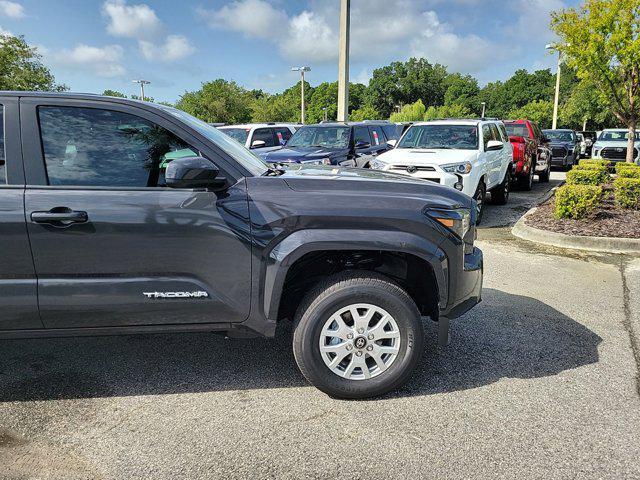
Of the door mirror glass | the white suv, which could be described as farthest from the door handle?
the door mirror glass

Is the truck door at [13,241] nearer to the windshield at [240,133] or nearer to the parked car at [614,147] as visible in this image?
the windshield at [240,133]

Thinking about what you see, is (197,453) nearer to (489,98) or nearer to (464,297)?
(464,297)

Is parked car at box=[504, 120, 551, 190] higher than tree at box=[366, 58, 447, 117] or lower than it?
lower

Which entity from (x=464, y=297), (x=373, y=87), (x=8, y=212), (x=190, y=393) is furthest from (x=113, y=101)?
(x=373, y=87)

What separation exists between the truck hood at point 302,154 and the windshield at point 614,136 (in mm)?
14413

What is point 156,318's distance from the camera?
3.07 m

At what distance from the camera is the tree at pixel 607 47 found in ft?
41.2

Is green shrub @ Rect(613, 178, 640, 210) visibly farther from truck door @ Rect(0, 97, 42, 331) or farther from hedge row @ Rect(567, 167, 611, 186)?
truck door @ Rect(0, 97, 42, 331)

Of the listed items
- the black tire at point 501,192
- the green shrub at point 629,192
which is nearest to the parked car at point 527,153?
the black tire at point 501,192

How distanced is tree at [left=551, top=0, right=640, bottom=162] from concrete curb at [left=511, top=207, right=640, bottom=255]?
746cm

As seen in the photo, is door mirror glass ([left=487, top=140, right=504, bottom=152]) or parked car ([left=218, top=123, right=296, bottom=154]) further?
parked car ([left=218, top=123, right=296, bottom=154])

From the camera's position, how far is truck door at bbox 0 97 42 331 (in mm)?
2855

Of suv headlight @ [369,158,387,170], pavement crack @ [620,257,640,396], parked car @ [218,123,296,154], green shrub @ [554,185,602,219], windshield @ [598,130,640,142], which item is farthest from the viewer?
windshield @ [598,130,640,142]

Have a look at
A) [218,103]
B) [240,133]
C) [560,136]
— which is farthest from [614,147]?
[218,103]
